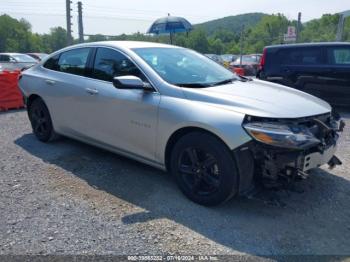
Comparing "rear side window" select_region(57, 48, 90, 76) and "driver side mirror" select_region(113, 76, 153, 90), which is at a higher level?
"rear side window" select_region(57, 48, 90, 76)

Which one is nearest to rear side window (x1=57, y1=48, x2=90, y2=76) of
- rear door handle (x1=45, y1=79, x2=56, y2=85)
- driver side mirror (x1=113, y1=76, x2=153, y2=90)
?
rear door handle (x1=45, y1=79, x2=56, y2=85)

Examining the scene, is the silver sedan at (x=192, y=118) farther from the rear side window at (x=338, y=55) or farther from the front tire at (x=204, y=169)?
the rear side window at (x=338, y=55)

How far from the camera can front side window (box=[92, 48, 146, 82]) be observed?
4.11 metres

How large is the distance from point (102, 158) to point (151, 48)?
1681 mm

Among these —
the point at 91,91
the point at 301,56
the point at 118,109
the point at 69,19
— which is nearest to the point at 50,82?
the point at 91,91

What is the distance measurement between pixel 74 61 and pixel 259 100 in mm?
2752

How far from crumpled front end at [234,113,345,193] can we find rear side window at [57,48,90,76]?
8.39 feet

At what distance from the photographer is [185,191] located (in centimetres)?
368

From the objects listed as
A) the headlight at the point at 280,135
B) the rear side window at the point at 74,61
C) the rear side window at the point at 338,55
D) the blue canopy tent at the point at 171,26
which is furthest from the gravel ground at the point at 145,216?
the blue canopy tent at the point at 171,26

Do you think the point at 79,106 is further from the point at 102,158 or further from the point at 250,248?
the point at 250,248

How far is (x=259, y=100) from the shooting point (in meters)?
3.45

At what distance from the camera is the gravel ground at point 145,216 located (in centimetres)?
294

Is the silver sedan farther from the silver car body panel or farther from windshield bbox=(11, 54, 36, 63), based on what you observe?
windshield bbox=(11, 54, 36, 63)

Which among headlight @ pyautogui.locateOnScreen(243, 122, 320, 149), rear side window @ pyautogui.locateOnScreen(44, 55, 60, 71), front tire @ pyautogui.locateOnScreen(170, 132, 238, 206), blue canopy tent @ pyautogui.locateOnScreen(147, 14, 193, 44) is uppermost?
blue canopy tent @ pyautogui.locateOnScreen(147, 14, 193, 44)
